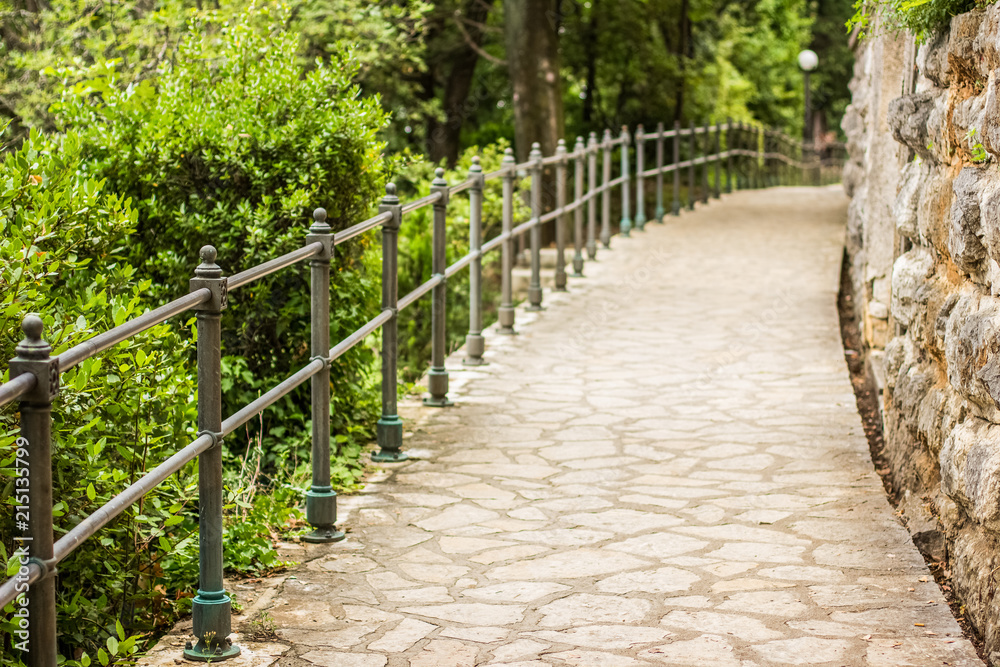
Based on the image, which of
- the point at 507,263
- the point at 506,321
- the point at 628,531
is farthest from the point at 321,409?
→ the point at 507,263

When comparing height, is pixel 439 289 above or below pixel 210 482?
above

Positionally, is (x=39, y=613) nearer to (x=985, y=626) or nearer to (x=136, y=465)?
(x=136, y=465)

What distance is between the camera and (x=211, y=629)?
3.65 metres

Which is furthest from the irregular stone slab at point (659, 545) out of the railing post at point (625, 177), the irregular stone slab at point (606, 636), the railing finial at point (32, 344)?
the railing post at point (625, 177)

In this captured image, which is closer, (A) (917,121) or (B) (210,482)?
(B) (210,482)

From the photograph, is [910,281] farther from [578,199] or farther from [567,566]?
[578,199]

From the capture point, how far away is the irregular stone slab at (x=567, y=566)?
4.39 meters

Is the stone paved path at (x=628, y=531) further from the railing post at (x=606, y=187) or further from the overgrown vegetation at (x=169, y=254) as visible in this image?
the railing post at (x=606, y=187)

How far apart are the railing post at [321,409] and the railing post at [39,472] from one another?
204 centimetres

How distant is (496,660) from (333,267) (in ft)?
10.0

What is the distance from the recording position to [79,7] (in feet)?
33.0

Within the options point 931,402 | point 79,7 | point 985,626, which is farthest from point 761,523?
point 79,7

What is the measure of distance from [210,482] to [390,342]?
7.58ft

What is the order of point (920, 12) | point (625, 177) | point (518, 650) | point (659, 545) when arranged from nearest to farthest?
point (518, 650) → point (920, 12) → point (659, 545) → point (625, 177)
